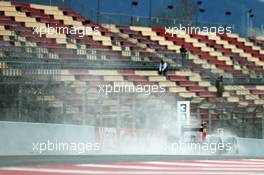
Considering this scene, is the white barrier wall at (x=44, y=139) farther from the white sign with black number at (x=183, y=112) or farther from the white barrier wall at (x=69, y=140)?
the white sign with black number at (x=183, y=112)

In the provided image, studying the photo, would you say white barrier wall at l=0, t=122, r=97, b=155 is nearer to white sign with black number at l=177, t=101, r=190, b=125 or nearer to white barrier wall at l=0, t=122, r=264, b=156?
white barrier wall at l=0, t=122, r=264, b=156

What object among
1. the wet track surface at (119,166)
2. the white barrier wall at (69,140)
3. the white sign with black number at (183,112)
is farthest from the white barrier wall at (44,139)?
the white sign with black number at (183,112)

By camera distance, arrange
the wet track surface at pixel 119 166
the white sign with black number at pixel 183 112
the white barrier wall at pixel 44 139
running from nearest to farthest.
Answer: the wet track surface at pixel 119 166
the white barrier wall at pixel 44 139
the white sign with black number at pixel 183 112

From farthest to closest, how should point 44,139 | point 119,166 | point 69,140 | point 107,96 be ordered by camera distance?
point 107,96 → point 69,140 → point 44,139 → point 119,166

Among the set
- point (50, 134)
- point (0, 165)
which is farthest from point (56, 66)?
point (0, 165)

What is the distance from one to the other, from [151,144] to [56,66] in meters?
3.43

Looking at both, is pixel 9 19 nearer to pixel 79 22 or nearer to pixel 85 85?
pixel 79 22

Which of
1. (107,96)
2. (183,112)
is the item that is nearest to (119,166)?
(107,96)

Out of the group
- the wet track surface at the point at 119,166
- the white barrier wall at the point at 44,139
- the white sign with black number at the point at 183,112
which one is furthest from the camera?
the white sign with black number at the point at 183,112

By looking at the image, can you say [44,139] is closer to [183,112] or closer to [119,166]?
[119,166]

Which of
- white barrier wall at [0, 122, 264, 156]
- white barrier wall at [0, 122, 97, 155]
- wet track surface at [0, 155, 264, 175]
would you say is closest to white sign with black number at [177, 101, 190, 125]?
white barrier wall at [0, 122, 264, 156]

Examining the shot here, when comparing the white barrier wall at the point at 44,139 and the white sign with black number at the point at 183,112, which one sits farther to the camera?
the white sign with black number at the point at 183,112

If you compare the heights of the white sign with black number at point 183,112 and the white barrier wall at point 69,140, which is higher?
the white sign with black number at point 183,112

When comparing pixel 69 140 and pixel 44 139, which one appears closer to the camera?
pixel 44 139
